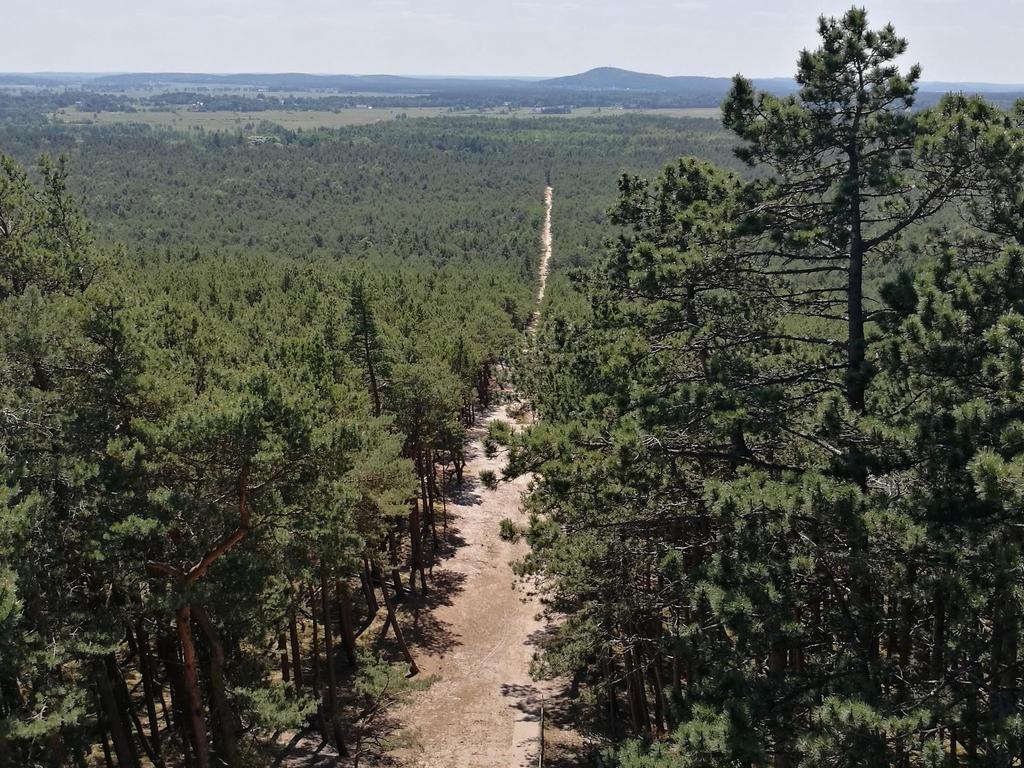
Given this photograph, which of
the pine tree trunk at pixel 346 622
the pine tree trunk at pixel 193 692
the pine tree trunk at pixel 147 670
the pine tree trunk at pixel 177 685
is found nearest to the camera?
the pine tree trunk at pixel 193 692

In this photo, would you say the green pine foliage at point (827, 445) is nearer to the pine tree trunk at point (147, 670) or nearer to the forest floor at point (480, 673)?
the forest floor at point (480, 673)

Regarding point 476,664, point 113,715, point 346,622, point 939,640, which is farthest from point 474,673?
point 939,640

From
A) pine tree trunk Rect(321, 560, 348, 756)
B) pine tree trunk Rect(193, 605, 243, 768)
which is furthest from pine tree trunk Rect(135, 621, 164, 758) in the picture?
pine tree trunk Rect(321, 560, 348, 756)

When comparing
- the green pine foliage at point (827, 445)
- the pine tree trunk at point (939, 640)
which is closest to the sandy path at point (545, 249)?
the green pine foliage at point (827, 445)

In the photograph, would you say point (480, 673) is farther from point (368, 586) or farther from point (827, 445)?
point (827, 445)

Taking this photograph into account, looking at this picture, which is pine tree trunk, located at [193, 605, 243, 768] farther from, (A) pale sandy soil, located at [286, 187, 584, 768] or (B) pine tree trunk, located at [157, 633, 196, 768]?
(A) pale sandy soil, located at [286, 187, 584, 768]

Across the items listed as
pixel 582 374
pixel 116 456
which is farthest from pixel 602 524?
pixel 116 456
